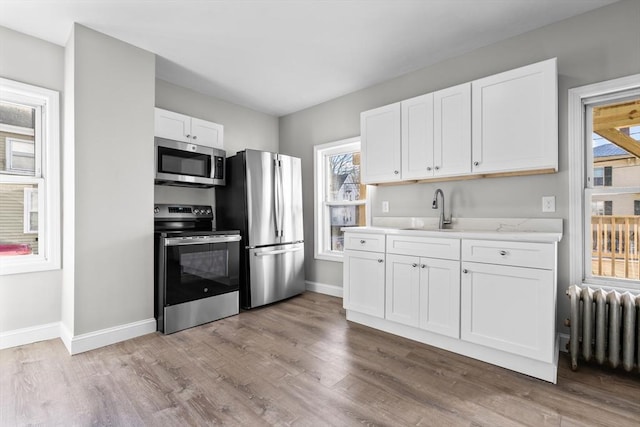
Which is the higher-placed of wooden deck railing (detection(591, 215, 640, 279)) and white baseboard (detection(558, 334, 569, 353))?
wooden deck railing (detection(591, 215, 640, 279))

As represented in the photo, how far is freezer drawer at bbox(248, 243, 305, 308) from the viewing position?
137 inches

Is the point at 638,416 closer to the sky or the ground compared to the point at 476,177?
closer to the ground

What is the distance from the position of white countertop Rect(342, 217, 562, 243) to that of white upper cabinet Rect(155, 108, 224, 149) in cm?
199

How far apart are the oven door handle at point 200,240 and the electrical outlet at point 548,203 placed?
2839 mm

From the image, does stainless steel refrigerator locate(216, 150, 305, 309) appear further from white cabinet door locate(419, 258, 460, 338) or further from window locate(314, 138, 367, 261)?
white cabinet door locate(419, 258, 460, 338)

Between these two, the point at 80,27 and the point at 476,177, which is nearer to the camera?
the point at 80,27

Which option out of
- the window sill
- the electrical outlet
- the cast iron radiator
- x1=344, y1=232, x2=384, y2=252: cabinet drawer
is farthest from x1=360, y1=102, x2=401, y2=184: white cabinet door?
the window sill

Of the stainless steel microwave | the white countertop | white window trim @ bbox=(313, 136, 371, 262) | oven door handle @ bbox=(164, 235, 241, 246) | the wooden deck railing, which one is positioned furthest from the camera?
white window trim @ bbox=(313, 136, 371, 262)

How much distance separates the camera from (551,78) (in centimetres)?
220

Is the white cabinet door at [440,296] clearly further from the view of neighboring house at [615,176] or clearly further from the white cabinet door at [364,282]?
the view of neighboring house at [615,176]

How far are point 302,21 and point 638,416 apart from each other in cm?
327

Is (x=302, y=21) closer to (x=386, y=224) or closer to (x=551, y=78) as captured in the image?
(x=551, y=78)

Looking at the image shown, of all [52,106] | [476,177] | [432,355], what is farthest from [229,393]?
[52,106]

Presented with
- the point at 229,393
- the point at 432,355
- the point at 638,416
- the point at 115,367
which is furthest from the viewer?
the point at 432,355
